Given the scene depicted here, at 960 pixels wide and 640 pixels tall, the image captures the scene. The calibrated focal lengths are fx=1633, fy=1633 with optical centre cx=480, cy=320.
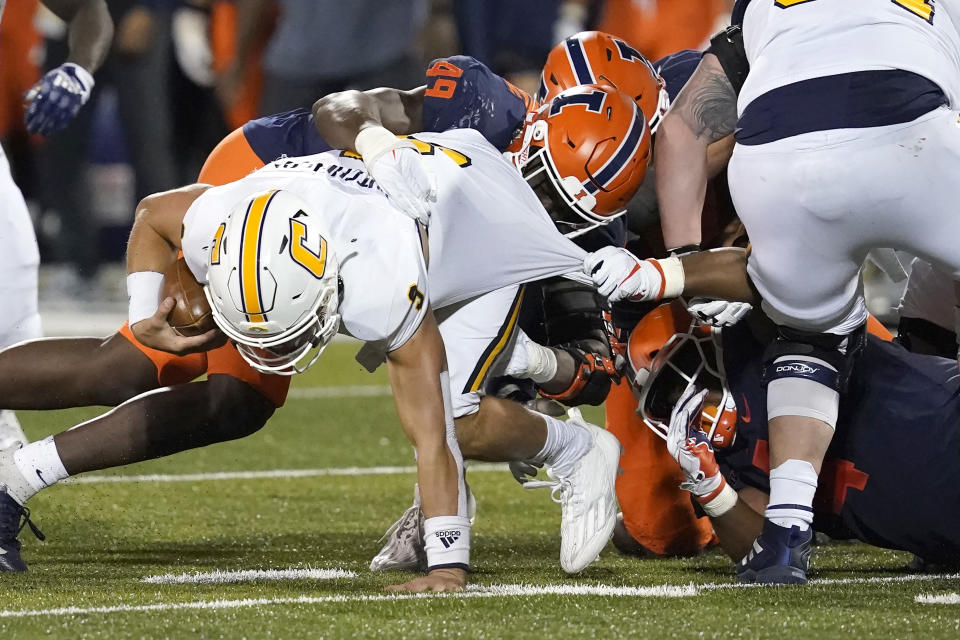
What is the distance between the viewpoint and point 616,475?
182 inches

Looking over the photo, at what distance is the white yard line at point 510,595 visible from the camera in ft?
11.5

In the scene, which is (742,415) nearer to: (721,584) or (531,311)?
(721,584)

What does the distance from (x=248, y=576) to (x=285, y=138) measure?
1574 millimetres

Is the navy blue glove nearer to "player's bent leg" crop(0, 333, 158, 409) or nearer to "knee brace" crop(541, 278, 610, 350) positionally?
"player's bent leg" crop(0, 333, 158, 409)

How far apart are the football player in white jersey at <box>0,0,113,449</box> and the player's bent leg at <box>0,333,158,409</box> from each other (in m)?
0.32

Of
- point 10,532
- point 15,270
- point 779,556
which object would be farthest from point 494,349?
point 15,270

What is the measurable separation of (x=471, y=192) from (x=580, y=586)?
1.03m

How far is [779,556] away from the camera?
392cm

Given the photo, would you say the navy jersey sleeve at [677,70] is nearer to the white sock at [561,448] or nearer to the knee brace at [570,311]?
the knee brace at [570,311]

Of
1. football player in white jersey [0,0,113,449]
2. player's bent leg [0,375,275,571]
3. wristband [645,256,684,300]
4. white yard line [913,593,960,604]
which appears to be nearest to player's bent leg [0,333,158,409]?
player's bent leg [0,375,275,571]

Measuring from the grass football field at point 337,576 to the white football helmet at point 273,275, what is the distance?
61 centimetres

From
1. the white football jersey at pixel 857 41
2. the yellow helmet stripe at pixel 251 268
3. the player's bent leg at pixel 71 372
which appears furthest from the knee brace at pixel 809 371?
the player's bent leg at pixel 71 372

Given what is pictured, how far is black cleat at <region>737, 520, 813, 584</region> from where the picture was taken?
3898 millimetres

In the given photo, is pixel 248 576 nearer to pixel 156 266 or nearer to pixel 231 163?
pixel 156 266
